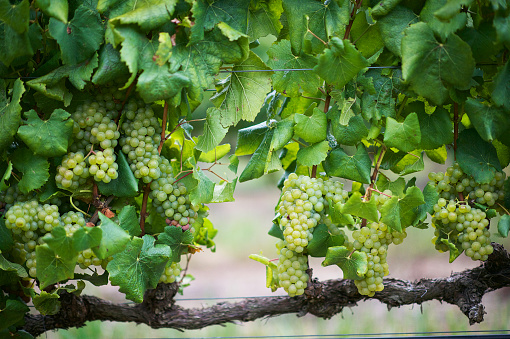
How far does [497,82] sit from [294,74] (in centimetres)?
40

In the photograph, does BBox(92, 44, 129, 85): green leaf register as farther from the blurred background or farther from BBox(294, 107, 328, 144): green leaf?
the blurred background

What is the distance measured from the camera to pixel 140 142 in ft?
3.18

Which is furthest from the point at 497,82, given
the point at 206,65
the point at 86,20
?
the point at 86,20

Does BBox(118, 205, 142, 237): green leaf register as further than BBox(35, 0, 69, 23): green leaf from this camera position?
Yes

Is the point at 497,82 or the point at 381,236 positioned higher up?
the point at 497,82

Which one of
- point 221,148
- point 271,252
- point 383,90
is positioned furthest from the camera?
point 271,252

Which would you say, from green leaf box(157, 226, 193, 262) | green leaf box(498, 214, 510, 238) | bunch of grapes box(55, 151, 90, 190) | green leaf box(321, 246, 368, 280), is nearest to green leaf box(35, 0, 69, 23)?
bunch of grapes box(55, 151, 90, 190)

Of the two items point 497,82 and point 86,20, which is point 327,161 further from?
point 86,20

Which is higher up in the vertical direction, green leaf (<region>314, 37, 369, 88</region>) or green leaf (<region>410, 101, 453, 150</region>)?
green leaf (<region>314, 37, 369, 88</region>)

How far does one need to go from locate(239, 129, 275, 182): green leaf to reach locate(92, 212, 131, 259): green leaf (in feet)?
1.02

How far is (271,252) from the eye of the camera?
296cm

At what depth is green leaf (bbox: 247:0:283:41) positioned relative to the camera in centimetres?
105

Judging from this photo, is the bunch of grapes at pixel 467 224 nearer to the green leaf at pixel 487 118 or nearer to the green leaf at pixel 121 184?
the green leaf at pixel 487 118

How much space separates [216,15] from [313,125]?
11.8 inches
